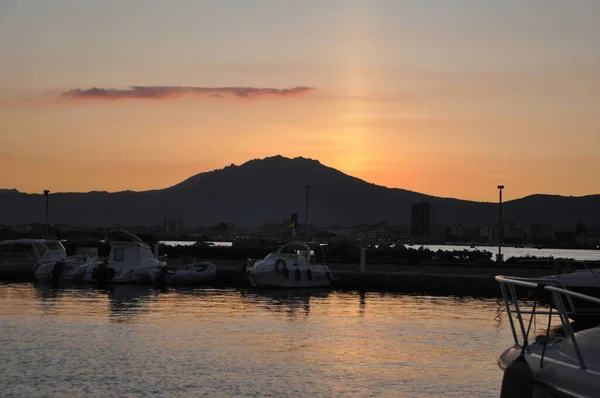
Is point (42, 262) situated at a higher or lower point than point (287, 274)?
higher

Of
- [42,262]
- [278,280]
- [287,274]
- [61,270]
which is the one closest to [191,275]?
[278,280]

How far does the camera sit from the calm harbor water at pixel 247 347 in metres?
20.4

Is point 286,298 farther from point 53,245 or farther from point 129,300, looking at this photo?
point 53,245

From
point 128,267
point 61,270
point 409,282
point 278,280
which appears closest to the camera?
point 278,280

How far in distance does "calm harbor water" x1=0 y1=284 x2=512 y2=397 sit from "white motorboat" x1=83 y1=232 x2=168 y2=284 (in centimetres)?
1085

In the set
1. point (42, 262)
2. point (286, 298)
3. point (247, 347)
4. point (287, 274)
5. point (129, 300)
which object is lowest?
point (247, 347)

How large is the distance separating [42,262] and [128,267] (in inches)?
294

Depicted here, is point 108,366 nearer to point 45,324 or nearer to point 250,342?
point 250,342

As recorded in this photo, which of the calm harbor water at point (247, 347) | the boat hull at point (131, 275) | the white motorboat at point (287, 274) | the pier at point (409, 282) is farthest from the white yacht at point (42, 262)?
the calm harbor water at point (247, 347)

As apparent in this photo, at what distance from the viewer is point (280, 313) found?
123 feet

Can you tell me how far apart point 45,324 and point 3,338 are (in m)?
3.94

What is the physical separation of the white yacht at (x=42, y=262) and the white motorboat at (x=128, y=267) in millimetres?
2102

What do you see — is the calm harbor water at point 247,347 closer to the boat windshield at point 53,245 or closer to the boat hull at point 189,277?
the boat hull at point 189,277

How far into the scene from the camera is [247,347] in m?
26.5
